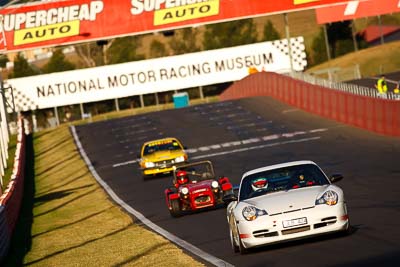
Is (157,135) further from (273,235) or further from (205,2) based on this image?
(273,235)

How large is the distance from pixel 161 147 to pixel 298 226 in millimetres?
22978

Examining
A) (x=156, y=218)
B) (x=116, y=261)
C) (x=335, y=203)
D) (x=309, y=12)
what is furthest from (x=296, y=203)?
(x=309, y=12)

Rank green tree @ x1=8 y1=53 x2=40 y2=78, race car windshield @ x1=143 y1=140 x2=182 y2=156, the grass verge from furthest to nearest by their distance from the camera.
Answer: green tree @ x1=8 y1=53 x2=40 y2=78, race car windshield @ x1=143 y1=140 x2=182 y2=156, the grass verge

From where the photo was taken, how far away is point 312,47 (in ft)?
324

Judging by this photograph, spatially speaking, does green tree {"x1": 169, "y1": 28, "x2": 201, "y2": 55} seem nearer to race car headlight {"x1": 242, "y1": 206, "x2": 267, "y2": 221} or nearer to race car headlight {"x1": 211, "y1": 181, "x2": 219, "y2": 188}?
race car headlight {"x1": 211, "y1": 181, "x2": 219, "y2": 188}

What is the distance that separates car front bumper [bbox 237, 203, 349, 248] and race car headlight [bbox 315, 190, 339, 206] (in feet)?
0.23

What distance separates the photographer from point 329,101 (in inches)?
1822

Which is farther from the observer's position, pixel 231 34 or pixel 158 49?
pixel 158 49

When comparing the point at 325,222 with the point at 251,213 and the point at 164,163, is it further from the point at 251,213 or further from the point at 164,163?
the point at 164,163

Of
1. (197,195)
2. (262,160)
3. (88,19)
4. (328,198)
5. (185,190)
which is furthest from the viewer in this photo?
(88,19)

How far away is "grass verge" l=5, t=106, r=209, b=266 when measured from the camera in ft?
58.1

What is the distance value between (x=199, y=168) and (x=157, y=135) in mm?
12295

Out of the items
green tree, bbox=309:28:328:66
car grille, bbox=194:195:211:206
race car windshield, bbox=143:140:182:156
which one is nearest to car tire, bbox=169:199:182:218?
car grille, bbox=194:195:211:206

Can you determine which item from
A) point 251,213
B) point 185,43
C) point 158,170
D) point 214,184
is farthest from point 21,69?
point 251,213
